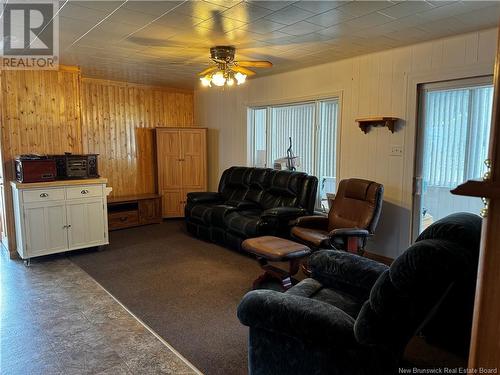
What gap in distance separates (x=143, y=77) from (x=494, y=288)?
18.4ft

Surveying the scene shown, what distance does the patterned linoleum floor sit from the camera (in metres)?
2.19

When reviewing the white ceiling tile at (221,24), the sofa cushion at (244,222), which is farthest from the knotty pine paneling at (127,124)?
the white ceiling tile at (221,24)

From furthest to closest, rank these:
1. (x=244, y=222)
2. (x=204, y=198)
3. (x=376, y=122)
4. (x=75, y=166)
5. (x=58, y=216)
Answer: (x=204, y=198) < (x=75, y=166) < (x=244, y=222) < (x=58, y=216) < (x=376, y=122)

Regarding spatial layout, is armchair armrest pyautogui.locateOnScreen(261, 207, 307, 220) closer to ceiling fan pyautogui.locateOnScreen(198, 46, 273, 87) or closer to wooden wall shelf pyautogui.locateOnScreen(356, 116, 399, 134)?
wooden wall shelf pyautogui.locateOnScreen(356, 116, 399, 134)

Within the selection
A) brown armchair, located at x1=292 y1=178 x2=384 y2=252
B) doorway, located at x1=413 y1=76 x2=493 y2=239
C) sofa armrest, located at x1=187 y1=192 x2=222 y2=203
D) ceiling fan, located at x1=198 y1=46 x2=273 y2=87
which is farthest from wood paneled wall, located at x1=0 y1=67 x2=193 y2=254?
doorway, located at x1=413 y1=76 x2=493 y2=239

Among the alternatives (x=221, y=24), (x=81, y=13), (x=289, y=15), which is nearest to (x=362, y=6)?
(x=289, y=15)

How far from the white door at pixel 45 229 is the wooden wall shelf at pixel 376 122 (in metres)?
3.67

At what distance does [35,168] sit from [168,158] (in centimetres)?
248

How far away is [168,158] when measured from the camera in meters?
6.29

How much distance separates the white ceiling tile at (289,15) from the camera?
8.93 ft

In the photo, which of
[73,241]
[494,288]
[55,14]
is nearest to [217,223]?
[73,241]

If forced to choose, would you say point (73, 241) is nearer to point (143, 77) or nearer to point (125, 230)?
point (125, 230)

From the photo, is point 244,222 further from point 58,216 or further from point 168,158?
point 168,158

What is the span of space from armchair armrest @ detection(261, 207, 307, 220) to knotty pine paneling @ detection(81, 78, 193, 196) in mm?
3170
